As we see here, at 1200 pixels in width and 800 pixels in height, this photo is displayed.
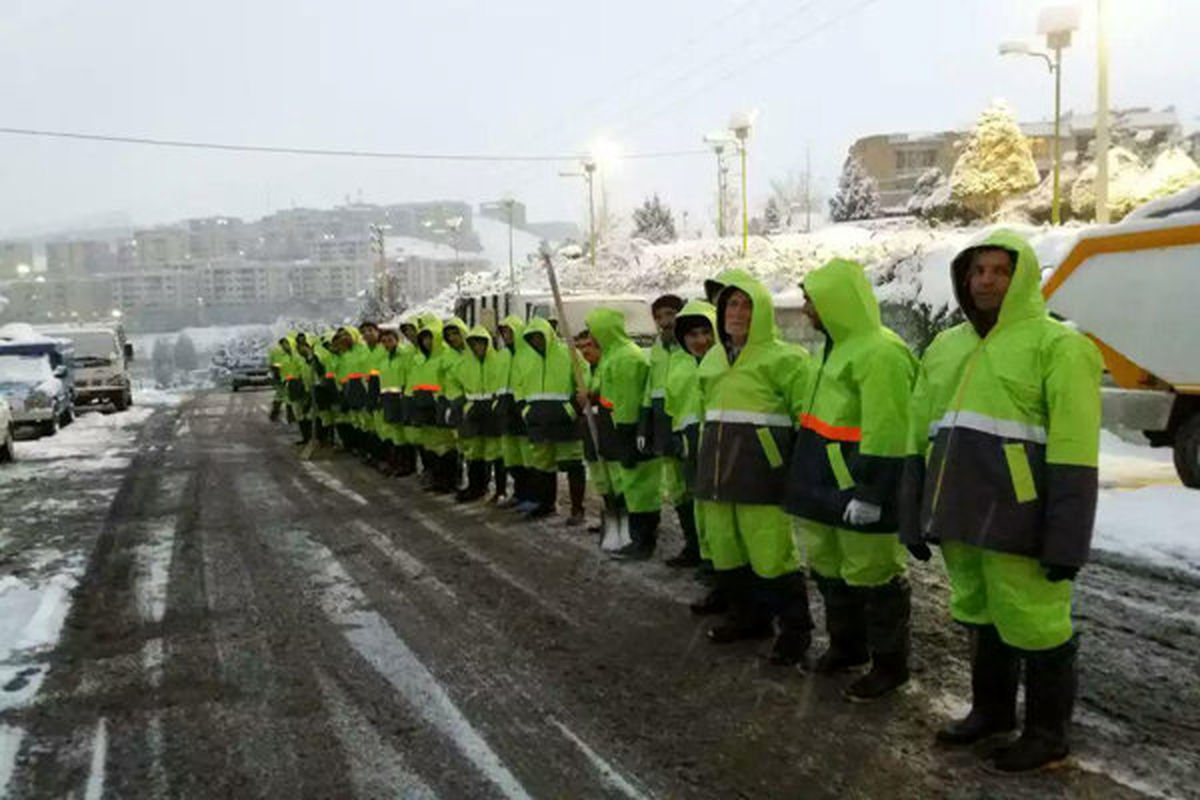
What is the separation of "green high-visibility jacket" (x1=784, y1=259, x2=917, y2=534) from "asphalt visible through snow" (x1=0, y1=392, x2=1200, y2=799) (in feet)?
3.16

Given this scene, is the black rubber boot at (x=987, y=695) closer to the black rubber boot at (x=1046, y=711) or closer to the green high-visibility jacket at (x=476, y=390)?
the black rubber boot at (x=1046, y=711)

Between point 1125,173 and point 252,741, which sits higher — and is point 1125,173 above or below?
above

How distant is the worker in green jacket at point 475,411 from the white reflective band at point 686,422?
4034 mm

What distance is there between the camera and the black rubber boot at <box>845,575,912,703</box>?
4930 mm

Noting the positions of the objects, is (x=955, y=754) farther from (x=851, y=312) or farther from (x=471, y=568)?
(x=471, y=568)

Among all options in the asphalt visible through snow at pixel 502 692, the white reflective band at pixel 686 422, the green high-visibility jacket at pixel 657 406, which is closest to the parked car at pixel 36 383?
the asphalt visible through snow at pixel 502 692

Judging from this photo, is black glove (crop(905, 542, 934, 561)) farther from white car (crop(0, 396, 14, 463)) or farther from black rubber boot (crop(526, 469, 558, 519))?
white car (crop(0, 396, 14, 463))

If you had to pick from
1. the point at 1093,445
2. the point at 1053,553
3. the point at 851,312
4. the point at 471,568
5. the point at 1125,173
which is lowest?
the point at 471,568

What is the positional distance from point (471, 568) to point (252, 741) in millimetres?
3435

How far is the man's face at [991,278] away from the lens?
417cm

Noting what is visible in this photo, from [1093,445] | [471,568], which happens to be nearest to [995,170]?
[471,568]

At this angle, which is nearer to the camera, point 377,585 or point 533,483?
point 377,585

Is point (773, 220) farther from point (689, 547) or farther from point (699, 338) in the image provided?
point (699, 338)

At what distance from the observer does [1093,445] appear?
390 centimetres
